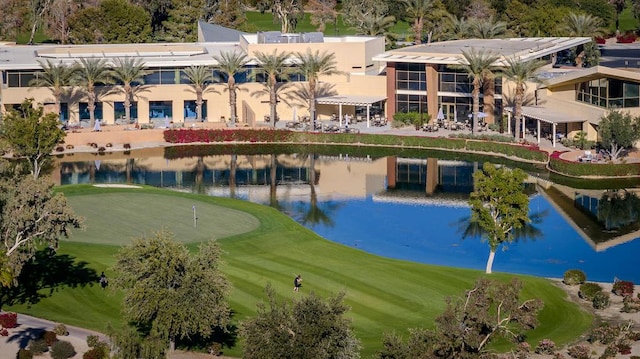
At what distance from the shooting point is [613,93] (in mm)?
110375

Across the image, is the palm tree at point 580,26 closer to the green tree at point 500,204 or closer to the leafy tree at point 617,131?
the leafy tree at point 617,131

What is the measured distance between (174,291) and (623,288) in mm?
24731

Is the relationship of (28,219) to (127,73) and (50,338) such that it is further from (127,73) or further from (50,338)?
(127,73)

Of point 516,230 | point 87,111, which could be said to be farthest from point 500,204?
point 87,111

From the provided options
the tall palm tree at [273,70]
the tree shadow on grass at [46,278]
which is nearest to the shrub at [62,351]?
the tree shadow on grass at [46,278]

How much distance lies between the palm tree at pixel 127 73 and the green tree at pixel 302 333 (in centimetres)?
7678

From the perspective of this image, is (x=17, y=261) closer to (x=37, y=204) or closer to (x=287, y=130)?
(x=37, y=204)

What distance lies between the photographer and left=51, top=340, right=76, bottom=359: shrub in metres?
54.8

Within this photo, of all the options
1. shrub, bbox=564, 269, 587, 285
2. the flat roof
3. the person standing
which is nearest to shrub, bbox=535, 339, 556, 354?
shrub, bbox=564, 269, 587, 285

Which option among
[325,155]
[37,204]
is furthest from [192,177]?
[37,204]

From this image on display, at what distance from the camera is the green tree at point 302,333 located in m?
48.2

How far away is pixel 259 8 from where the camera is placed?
639 feet

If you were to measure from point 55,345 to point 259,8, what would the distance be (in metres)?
143

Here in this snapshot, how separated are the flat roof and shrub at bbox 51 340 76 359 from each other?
7146 cm
